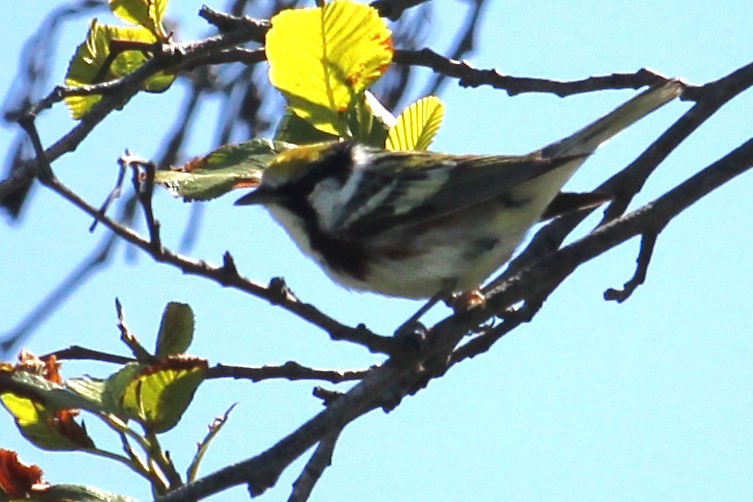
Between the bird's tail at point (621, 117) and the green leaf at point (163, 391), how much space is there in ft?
6.24

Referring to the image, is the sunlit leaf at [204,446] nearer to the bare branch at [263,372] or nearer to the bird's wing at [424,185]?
the bare branch at [263,372]

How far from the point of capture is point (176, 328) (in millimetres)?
3309

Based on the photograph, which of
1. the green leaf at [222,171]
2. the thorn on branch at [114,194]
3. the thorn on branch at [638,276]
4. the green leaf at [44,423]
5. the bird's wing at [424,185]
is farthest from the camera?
the bird's wing at [424,185]

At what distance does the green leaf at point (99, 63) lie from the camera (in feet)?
13.0

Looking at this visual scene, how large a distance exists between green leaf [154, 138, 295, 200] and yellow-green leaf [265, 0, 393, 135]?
15cm

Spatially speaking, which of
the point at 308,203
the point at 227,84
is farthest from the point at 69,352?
the point at 227,84

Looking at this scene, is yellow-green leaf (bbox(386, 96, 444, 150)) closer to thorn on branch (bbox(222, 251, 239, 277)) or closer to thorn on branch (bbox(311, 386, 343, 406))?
thorn on branch (bbox(311, 386, 343, 406))

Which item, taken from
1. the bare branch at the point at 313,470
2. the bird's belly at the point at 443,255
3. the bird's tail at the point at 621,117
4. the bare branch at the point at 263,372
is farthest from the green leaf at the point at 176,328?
the bird's tail at the point at 621,117

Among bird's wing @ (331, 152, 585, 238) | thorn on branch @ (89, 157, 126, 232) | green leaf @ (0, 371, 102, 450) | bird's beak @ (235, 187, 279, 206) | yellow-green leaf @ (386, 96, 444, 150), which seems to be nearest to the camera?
thorn on branch @ (89, 157, 126, 232)

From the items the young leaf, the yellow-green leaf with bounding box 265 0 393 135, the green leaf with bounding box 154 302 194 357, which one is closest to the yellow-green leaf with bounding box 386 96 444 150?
the yellow-green leaf with bounding box 265 0 393 135

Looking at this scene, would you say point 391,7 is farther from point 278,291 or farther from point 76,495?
point 76,495

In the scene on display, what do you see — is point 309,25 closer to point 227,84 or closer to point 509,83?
point 509,83

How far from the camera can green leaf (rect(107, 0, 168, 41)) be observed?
12.5 ft

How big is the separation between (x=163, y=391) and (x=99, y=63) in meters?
1.50
